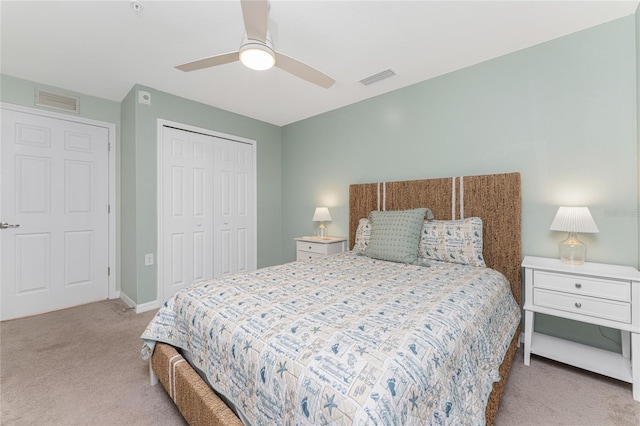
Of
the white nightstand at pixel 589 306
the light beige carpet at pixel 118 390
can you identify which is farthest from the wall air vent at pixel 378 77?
the light beige carpet at pixel 118 390

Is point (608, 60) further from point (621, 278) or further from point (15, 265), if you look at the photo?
point (15, 265)

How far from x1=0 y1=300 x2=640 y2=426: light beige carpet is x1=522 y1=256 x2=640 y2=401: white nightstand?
4.2 inches

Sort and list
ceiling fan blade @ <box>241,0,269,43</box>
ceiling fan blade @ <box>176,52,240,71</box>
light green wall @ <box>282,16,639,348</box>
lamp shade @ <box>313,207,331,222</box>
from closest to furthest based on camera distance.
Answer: ceiling fan blade @ <box>241,0,269,43</box>
ceiling fan blade @ <box>176,52,240,71</box>
light green wall @ <box>282,16,639,348</box>
lamp shade @ <box>313,207,331,222</box>

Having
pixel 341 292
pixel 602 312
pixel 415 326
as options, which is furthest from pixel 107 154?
pixel 602 312

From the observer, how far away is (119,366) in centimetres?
199

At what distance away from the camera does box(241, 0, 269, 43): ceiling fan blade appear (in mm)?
1376

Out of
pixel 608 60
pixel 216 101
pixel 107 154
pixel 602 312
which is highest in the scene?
pixel 216 101

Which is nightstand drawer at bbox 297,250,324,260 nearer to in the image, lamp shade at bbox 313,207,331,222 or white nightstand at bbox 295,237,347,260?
white nightstand at bbox 295,237,347,260

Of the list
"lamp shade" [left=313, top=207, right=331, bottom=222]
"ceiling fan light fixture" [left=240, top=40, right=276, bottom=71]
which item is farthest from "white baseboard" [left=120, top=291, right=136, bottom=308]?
"ceiling fan light fixture" [left=240, top=40, right=276, bottom=71]

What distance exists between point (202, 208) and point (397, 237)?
2.49 metres

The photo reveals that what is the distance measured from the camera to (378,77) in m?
2.80

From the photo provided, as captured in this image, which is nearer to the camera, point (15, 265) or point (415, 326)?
point (415, 326)

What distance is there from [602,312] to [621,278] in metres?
0.24

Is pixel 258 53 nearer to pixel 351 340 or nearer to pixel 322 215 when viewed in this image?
pixel 351 340
